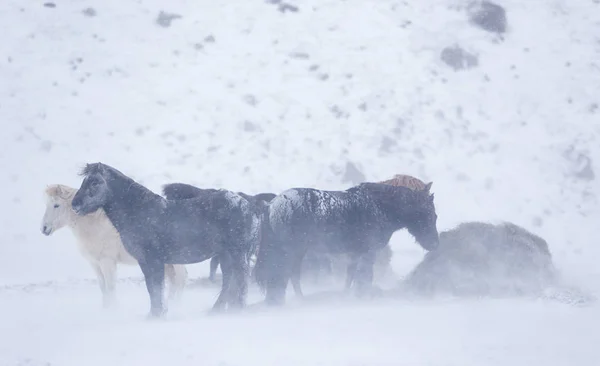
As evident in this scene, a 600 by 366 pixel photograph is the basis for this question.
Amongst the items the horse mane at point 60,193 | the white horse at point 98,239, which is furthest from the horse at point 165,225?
the horse mane at point 60,193

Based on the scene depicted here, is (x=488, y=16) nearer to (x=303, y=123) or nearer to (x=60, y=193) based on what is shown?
(x=303, y=123)

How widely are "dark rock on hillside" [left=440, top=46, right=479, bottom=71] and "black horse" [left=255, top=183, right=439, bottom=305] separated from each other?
989 cm

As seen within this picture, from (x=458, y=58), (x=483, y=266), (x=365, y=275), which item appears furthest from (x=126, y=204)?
(x=458, y=58)

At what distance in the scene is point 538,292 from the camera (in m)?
9.27

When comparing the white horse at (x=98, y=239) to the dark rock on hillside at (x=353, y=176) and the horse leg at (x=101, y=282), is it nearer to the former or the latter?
the horse leg at (x=101, y=282)

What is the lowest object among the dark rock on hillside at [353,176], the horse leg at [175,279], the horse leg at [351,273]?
the horse leg at [175,279]

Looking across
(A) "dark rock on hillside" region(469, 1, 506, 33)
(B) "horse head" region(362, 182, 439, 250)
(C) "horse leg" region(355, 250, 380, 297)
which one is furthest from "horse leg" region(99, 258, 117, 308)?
(A) "dark rock on hillside" region(469, 1, 506, 33)

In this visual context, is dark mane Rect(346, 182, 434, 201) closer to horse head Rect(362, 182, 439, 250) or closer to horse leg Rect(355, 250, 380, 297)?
horse head Rect(362, 182, 439, 250)

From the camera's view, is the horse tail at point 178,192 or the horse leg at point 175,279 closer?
the horse tail at point 178,192

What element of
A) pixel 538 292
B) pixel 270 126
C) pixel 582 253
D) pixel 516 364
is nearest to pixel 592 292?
pixel 538 292

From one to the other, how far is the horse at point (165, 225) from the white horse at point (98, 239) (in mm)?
1284

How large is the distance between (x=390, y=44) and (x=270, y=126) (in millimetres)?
5067

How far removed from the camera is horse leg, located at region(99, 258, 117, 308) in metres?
9.20

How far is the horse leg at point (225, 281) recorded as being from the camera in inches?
324
